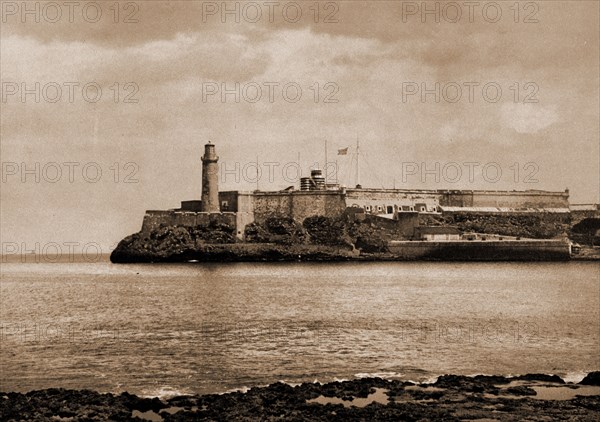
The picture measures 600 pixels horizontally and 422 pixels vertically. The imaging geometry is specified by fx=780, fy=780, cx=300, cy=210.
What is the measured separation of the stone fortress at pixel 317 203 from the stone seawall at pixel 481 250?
351 centimetres

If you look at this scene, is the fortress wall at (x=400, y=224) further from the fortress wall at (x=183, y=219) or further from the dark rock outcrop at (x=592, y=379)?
the dark rock outcrop at (x=592, y=379)

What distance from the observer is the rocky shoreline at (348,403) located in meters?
15.5

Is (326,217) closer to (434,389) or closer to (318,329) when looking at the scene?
(318,329)

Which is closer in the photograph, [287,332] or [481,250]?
[287,332]

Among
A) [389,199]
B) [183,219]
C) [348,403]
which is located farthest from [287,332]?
[389,199]

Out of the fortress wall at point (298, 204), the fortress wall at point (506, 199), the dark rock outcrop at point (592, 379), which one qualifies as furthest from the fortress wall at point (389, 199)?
the dark rock outcrop at point (592, 379)

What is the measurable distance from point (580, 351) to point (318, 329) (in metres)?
9.30

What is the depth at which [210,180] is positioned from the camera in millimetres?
73375

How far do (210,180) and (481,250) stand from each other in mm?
27232

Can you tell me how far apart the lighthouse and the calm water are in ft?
74.2

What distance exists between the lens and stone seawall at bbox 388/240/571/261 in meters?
75.5

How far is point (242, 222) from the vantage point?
2972 inches

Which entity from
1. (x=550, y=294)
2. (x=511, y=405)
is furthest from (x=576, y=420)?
(x=550, y=294)

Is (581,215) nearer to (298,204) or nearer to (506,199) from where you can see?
(506,199)
